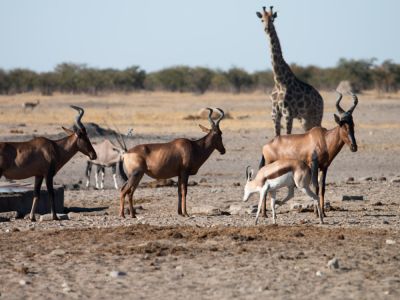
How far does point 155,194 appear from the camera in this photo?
19.7 metres

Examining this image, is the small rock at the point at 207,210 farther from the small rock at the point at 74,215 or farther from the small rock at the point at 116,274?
the small rock at the point at 116,274

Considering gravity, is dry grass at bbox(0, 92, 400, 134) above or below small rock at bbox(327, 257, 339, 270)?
below

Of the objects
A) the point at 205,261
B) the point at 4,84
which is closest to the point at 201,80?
the point at 4,84

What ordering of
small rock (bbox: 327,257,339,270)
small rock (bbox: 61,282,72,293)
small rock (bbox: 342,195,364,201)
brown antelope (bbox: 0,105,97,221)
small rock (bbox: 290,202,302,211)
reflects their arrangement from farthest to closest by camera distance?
small rock (bbox: 342,195,364,201), small rock (bbox: 290,202,302,211), brown antelope (bbox: 0,105,97,221), small rock (bbox: 327,257,339,270), small rock (bbox: 61,282,72,293)

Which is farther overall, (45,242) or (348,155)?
(348,155)

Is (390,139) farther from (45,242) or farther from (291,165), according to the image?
(45,242)

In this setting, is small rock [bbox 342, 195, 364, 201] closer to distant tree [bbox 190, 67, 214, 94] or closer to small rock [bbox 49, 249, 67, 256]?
small rock [bbox 49, 249, 67, 256]

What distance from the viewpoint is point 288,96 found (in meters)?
22.8

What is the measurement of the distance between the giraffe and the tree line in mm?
48804

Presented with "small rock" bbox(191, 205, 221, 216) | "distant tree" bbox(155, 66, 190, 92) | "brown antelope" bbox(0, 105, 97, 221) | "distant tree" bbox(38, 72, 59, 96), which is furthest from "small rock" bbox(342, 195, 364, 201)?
"distant tree" bbox(155, 66, 190, 92)

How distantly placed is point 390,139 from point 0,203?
1818 centimetres

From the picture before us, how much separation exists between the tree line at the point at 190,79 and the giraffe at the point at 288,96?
48.8 m

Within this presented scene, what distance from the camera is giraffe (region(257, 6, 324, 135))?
2278 cm

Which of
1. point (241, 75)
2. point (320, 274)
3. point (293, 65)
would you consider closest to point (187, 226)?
point (320, 274)
